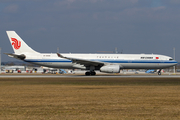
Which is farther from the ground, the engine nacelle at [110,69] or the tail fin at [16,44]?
the tail fin at [16,44]

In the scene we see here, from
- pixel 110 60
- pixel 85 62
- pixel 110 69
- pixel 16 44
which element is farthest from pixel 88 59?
pixel 16 44

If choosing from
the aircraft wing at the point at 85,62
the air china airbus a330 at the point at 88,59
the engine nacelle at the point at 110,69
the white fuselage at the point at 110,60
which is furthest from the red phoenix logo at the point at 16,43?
the engine nacelle at the point at 110,69

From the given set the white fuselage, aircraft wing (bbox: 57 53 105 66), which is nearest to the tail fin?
the white fuselage

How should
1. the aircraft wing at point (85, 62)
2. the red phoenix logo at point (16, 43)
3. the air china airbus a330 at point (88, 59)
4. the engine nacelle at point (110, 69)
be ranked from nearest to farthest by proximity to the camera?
the aircraft wing at point (85, 62), the engine nacelle at point (110, 69), the air china airbus a330 at point (88, 59), the red phoenix logo at point (16, 43)

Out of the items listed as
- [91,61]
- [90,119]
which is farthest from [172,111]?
[91,61]

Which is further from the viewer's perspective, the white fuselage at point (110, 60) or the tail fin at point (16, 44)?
the tail fin at point (16, 44)

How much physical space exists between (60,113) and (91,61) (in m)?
32.3

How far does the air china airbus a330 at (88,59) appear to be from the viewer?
44781 mm

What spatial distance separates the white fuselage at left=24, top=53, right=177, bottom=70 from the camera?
44812mm

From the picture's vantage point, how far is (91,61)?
42.5 m

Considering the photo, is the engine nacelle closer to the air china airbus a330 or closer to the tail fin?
the air china airbus a330

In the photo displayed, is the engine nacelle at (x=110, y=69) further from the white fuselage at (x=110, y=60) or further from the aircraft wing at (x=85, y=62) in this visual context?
the white fuselage at (x=110, y=60)

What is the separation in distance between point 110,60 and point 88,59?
388cm

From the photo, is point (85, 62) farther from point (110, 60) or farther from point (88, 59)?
point (110, 60)
